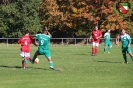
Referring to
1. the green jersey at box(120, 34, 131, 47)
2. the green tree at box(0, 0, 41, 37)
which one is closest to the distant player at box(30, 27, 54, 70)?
the green jersey at box(120, 34, 131, 47)

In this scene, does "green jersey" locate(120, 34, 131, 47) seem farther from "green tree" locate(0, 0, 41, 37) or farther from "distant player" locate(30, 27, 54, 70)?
"green tree" locate(0, 0, 41, 37)

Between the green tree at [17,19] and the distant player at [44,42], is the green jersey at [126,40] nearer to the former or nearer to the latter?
the distant player at [44,42]

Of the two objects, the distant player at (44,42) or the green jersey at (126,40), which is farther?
the green jersey at (126,40)

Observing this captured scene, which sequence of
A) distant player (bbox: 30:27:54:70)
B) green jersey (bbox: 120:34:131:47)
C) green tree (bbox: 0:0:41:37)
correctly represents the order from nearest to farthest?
distant player (bbox: 30:27:54:70)
green jersey (bbox: 120:34:131:47)
green tree (bbox: 0:0:41:37)

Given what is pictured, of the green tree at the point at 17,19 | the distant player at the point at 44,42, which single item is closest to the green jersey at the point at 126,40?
the distant player at the point at 44,42

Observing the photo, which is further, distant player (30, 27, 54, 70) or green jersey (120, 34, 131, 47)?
green jersey (120, 34, 131, 47)

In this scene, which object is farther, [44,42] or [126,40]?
[126,40]

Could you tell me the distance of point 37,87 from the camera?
524 inches

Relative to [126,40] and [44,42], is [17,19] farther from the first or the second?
[44,42]

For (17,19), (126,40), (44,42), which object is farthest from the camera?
(17,19)

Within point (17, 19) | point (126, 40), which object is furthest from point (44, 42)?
point (17, 19)

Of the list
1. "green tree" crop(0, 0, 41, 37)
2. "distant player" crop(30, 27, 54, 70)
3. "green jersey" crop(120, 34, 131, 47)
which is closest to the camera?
"distant player" crop(30, 27, 54, 70)

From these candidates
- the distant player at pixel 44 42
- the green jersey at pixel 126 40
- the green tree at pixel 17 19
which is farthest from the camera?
the green tree at pixel 17 19

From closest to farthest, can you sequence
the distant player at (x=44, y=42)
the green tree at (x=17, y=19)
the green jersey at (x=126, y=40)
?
the distant player at (x=44, y=42) < the green jersey at (x=126, y=40) < the green tree at (x=17, y=19)
